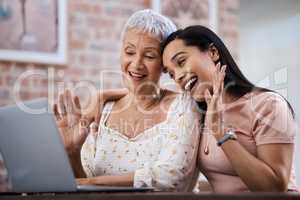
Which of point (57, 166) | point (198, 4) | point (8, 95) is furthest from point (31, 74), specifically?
point (57, 166)

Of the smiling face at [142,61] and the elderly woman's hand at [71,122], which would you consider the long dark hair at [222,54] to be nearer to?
the smiling face at [142,61]

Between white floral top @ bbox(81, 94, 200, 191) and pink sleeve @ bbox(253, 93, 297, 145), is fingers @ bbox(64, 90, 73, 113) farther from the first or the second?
pink sleeve @ bbox(253, 93, 297, 145)

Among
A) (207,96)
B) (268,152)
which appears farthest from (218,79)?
(268,152)

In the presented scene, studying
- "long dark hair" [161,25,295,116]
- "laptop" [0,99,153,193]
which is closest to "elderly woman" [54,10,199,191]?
"long dark hair" [161,25,295,116]

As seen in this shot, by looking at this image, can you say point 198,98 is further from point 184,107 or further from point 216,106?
point 216,106

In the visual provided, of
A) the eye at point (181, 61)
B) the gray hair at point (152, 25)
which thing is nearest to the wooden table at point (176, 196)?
the eye at point (181, 61)

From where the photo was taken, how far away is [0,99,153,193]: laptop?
1386 millimetres

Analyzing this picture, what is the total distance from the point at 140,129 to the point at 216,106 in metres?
0.41

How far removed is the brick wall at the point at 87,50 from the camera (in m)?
3.31

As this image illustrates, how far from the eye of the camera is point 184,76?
6.41 ft

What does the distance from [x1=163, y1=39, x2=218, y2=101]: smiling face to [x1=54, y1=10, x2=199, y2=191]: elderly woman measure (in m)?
0.07

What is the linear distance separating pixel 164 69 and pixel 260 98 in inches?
15.9

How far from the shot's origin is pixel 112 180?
6.15ft

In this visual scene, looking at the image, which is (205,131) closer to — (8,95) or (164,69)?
(164,69)
